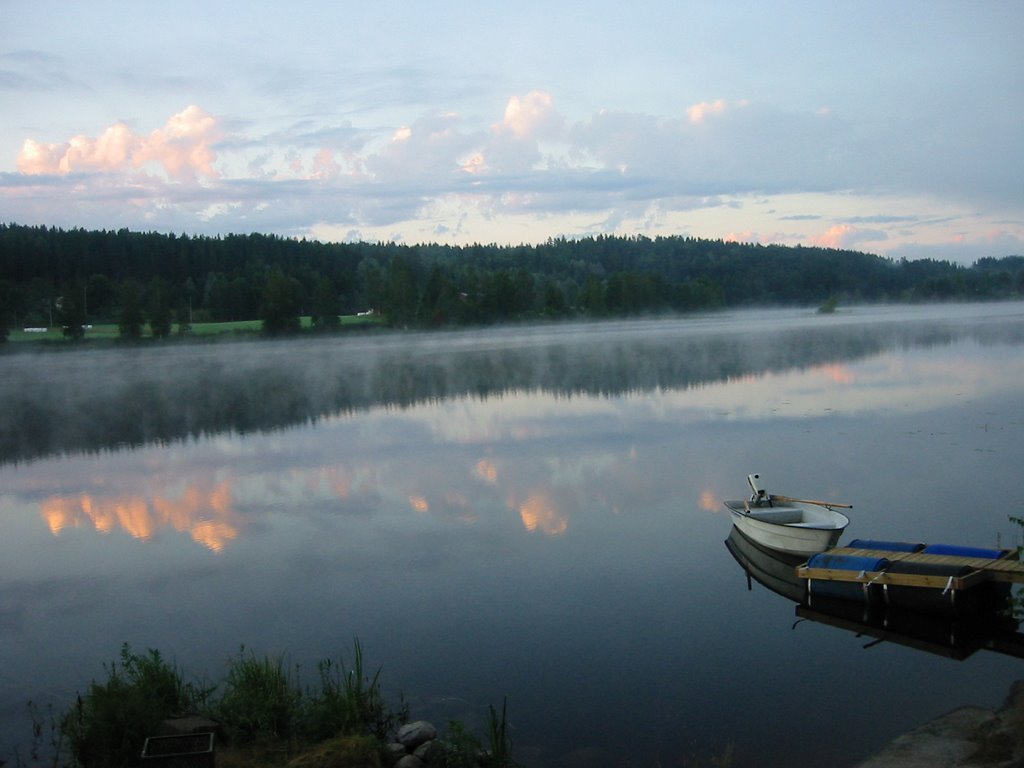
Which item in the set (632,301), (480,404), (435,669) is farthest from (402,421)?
(632,301)

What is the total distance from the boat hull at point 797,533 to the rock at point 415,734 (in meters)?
7.62

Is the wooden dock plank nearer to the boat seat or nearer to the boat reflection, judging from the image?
the boat reflection

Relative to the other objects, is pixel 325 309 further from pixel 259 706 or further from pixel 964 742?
pixel 964 742

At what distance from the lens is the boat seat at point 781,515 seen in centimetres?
1559

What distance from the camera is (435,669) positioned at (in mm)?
11242

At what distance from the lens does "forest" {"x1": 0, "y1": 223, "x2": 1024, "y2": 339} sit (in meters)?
102

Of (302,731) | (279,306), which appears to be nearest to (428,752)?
(302,731)

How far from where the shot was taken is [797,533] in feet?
47.9

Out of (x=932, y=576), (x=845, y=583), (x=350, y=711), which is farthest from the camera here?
(x=845, y=583)

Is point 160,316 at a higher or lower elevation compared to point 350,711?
higher

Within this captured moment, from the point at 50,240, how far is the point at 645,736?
4707 inches

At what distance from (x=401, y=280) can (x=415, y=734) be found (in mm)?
103768

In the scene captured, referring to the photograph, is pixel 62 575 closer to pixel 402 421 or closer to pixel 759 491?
pixel 759 491

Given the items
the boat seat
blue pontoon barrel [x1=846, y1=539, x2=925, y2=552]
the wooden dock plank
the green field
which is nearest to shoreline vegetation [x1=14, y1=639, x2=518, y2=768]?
the wooden dock plank
